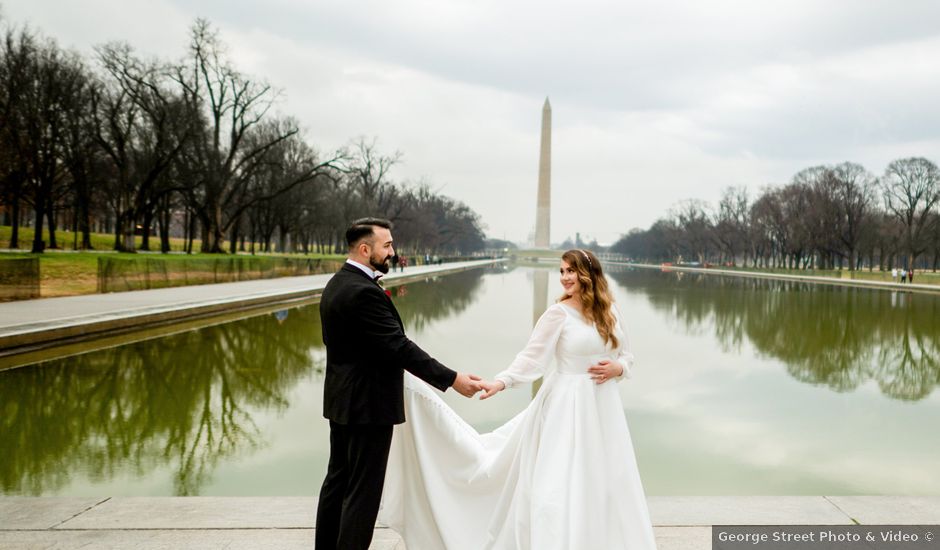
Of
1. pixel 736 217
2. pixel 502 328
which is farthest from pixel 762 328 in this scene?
pixel 736 217

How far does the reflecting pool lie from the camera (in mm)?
5812

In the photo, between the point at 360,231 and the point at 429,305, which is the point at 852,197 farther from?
the point at 360,231

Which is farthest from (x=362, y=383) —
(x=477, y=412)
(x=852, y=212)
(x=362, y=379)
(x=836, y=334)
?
(x=852, y=212)

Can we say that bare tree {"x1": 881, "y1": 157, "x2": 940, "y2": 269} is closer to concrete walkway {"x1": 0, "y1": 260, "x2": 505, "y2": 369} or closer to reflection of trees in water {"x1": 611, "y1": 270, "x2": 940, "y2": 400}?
reflection of trees in water {"x1": 611, "y1": 270, "x2": 940, "y2": 400}

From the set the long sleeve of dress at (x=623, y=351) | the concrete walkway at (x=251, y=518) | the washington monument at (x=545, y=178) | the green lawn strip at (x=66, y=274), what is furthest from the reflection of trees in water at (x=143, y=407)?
the washington monument at (x=545, y=178)

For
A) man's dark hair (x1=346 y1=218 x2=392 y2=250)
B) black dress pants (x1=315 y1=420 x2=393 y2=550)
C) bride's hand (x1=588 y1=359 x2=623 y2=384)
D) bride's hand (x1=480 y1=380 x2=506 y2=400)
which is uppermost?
man's dark hair (x1=346 y1=218 x2=392 y2=250)

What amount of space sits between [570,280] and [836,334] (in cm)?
1492

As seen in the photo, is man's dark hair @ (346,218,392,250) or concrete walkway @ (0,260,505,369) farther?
concrete walkway @ (0,260,505,369)

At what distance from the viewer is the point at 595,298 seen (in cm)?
376

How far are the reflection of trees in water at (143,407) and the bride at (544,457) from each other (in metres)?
2.50

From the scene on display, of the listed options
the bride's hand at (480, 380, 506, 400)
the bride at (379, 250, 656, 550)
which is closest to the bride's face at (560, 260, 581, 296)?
the bride at (379, 250, 656, 550)

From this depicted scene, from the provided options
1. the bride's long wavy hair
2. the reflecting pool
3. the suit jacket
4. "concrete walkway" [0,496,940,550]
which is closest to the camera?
the suit jacket

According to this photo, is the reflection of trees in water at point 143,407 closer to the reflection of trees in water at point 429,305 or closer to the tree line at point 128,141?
the reflection of trees in water at point 429,305

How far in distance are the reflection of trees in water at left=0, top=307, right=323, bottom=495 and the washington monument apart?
77320mm
